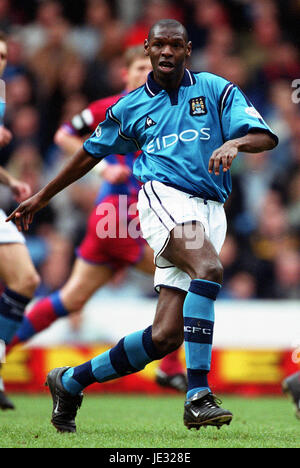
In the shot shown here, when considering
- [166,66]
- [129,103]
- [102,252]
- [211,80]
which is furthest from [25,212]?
[102,252]

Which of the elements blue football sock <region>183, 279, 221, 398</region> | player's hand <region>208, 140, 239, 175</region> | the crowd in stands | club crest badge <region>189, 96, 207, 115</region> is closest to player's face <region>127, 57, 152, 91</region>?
club crest badge <region>189, 96, 207, 115</region>

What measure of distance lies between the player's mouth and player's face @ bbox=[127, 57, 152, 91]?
1.92m

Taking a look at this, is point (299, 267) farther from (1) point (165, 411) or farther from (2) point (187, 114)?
(2) point (187, 114)

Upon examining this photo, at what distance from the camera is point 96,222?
6.11m

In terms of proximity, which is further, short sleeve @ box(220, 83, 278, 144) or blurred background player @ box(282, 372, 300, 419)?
blurred background player @ box(282, 372, 300, 419)

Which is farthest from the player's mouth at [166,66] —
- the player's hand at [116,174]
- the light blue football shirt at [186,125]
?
the player's hand at [116,174]

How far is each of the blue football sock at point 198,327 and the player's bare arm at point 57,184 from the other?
3.08ft

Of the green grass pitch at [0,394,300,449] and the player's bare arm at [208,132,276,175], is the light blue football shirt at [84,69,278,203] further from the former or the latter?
the green grass pitch at [0,394,300,449]

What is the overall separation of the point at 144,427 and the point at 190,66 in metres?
6.94

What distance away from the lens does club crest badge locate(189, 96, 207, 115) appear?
3988 mm

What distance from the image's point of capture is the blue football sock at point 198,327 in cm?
370

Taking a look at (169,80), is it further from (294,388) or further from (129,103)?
(294,388)

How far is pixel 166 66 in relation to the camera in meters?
4.01
